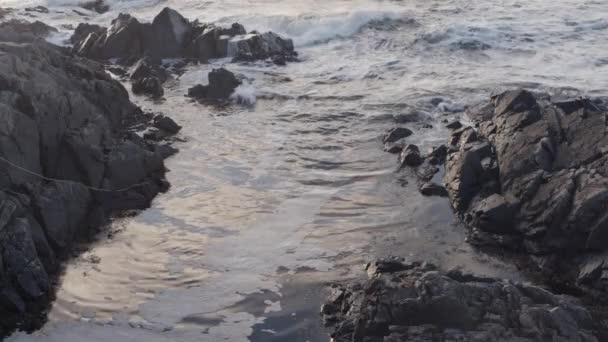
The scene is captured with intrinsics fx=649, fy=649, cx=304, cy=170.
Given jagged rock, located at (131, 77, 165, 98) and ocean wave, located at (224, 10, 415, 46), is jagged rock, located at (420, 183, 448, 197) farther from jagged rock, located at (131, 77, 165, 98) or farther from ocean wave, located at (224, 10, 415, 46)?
ocean wave, located at (224, 10, 415, 46)

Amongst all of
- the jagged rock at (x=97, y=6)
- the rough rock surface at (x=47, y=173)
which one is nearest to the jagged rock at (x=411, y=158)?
the rough rock surface at (x=47, y=173)

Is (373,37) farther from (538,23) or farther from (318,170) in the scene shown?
(318,170)

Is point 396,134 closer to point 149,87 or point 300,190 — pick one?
point 300,190

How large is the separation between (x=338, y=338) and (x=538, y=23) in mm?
25855

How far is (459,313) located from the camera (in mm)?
8586

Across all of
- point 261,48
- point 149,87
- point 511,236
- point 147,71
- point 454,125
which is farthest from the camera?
point 261,48

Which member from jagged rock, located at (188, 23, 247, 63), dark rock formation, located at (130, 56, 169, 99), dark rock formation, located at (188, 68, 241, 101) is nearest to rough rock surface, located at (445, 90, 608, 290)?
dark rock formation, located at (188, 68, 241, 101)

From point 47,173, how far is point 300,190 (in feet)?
18.0

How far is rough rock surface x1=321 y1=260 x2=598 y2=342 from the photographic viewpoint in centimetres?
846

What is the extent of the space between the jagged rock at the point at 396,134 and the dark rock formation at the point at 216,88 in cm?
707

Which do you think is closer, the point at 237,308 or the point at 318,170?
the point at 237,308

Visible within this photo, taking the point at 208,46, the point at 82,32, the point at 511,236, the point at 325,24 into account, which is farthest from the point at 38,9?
the point at 511,236

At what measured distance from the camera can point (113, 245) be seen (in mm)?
12516

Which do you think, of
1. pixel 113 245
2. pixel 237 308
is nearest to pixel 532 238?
pixel 237 308
